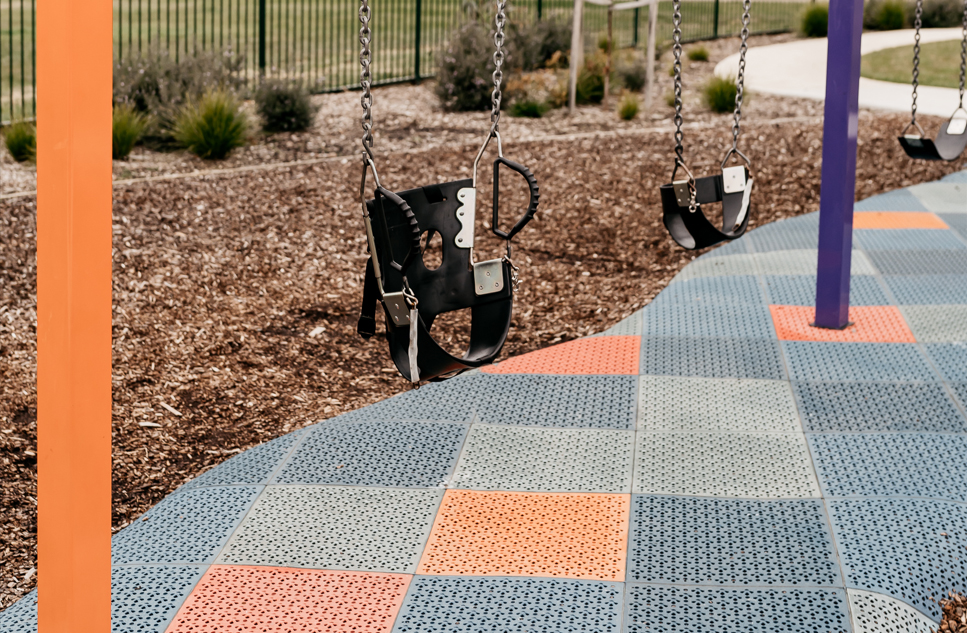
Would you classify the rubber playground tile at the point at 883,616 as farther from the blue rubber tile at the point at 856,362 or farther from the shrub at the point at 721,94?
the shrub at the point at 721,94

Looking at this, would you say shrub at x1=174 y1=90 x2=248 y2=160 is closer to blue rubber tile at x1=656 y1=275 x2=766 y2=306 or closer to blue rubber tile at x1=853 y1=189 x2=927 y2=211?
blue rubber tile at x1=656 y1=275 x2=766 y2=306

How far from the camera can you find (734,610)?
3.01m

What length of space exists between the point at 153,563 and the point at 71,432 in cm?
113

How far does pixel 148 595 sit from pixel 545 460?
1.54m

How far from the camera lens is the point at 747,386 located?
472 cm

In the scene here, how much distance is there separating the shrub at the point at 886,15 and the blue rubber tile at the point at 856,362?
16177 mm

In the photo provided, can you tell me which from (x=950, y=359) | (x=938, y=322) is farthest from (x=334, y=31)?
(x=950, y=359)

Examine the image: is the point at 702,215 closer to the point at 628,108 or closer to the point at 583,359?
the point at 583,359

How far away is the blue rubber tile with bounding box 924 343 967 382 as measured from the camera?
4.80 metres

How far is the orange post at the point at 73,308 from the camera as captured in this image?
223 centimetres

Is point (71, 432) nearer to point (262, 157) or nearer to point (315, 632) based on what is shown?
point (315, 632)

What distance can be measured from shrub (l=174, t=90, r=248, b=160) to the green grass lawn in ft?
29.9

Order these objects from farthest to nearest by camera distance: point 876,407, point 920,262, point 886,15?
point 886,15 → point 920,262 → point 876,407

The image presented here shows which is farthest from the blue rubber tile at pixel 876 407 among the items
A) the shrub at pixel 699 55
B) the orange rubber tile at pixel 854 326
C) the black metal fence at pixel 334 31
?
the shrub at pixel 699 55
